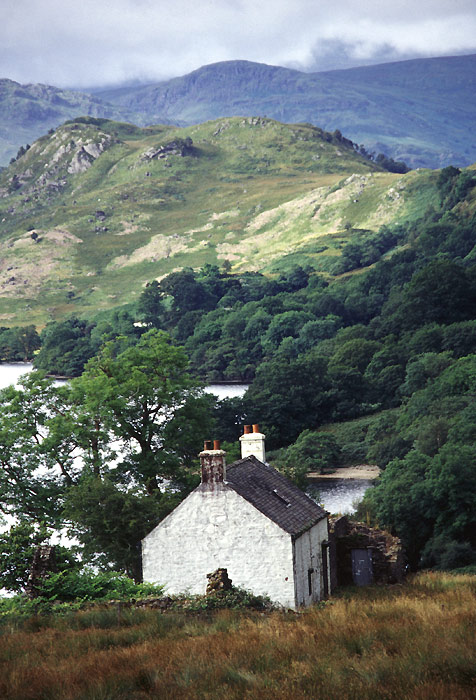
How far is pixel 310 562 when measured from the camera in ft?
94.1

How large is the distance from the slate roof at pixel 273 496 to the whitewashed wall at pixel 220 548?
440 mm

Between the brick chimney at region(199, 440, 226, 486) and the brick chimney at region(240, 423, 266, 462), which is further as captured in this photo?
the brick chimney at region(240, 423, 266, 462)

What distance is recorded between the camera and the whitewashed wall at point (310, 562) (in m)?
27.2

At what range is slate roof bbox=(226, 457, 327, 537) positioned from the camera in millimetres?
27828

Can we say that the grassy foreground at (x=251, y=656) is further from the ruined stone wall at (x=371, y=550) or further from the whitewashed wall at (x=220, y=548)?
the ruined stone wall at (x=371, y=550)

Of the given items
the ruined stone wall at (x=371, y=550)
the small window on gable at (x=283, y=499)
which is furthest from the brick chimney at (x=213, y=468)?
the ruined stone wall at (x=371, y=550)

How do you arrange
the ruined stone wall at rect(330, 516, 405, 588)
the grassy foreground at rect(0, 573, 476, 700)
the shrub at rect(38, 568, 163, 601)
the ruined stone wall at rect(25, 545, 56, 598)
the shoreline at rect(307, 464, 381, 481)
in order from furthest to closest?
the shoreline at rect(307, 464, 381, 481) → the ruined stone wall at rect(330, 516, 405, 588) → the ruined stone wall at rect(25, 545, 56, 598) → the shrub at rect(38, 568, 163, 601) → the grassy foreground at rect(0, 573, 476, 700)

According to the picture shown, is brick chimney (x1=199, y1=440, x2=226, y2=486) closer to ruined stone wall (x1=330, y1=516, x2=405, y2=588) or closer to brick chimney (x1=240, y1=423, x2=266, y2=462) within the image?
ruined stone wall (x1=330, y1=516, x2=405, y2=588)

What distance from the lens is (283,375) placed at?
451ft

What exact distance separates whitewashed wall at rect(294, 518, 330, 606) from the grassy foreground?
8.59m

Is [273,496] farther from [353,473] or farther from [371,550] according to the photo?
[353,473]

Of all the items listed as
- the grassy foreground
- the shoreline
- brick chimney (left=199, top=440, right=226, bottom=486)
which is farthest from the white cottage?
the shoreline

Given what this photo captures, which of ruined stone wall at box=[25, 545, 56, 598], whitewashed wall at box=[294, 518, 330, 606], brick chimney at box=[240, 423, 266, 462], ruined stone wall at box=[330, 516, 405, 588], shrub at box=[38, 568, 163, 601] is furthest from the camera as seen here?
brick chimney at box=[240, 423, 266, 462]

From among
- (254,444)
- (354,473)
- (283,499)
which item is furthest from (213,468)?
(354,473)
